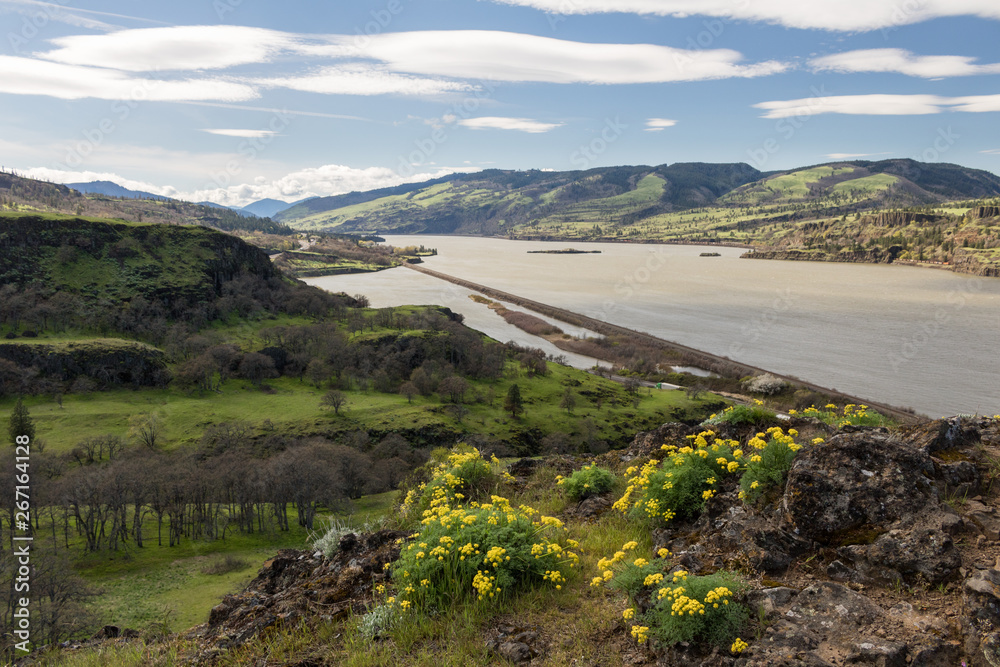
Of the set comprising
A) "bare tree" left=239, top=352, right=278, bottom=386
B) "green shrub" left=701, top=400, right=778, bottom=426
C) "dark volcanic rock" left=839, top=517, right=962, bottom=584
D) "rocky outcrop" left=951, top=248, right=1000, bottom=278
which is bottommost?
"bare tree" left=239, top=352, right=278, bottom=386

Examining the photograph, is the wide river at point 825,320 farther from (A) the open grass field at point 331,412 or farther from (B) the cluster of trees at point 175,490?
(B) the cluster of trees at point 175,490

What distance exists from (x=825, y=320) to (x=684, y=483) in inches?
5062

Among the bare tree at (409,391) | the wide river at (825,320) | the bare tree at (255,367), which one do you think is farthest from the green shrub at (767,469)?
the bare tree at (255,367)

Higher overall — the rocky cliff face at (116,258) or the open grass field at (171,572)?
the rocky cliff face at (116,258)

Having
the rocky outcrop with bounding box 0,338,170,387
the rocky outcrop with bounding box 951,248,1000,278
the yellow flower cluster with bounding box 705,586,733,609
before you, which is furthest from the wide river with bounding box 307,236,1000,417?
the yellow flower cluster with bounding box 705,586,733,609

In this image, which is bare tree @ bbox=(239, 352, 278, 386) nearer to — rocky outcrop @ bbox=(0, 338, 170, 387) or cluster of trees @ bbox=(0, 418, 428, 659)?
rocky outcrop @ bbox=(0, 338, 170, 387)

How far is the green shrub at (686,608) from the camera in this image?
5973 mm

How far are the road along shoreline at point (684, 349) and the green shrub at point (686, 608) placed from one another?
34.7 meters

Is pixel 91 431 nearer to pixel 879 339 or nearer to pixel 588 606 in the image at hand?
pixel 588 606

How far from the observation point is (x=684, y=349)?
10225cm

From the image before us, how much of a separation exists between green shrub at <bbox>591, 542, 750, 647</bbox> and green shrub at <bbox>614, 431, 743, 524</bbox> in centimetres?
207

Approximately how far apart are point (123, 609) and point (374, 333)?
78.9m

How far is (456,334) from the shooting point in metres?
108

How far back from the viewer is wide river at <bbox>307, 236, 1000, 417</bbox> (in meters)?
77.6
